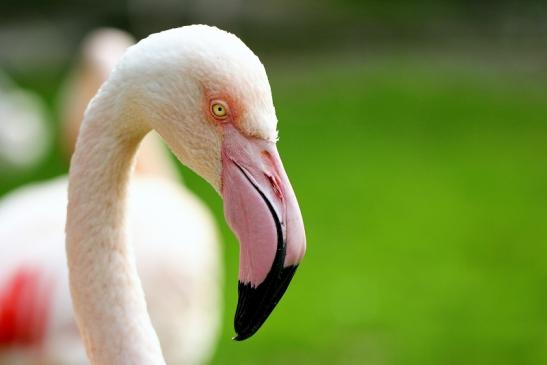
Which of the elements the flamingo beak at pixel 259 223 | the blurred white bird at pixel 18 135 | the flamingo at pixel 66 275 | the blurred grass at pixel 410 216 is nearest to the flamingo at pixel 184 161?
the flamingo beak at pixel 259 223

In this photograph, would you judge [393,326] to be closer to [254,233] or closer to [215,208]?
[215,208]

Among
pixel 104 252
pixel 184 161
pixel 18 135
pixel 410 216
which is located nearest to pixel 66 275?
pixel 104 252

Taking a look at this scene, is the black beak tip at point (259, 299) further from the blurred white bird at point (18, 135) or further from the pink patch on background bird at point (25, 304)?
the blurred white bird at point (18, 135)

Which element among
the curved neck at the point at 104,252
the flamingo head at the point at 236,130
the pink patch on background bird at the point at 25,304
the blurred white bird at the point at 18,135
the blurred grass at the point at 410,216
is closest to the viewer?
the flamingo head at the point at 236,130

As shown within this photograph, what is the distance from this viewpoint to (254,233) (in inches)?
67.5

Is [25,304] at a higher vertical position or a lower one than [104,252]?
lower

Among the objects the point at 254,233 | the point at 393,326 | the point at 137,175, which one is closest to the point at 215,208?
the point at 393,326

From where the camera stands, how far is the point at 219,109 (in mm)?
1708

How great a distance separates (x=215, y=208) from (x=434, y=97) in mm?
3357

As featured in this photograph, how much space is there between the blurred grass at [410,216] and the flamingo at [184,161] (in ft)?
11.1

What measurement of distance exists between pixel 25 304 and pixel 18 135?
4765mm

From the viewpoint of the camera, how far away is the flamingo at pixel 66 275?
3830 mm

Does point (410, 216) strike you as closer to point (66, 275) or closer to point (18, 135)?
point (18, 135)

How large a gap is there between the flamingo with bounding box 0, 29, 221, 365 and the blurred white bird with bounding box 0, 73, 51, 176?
4.11 metres
